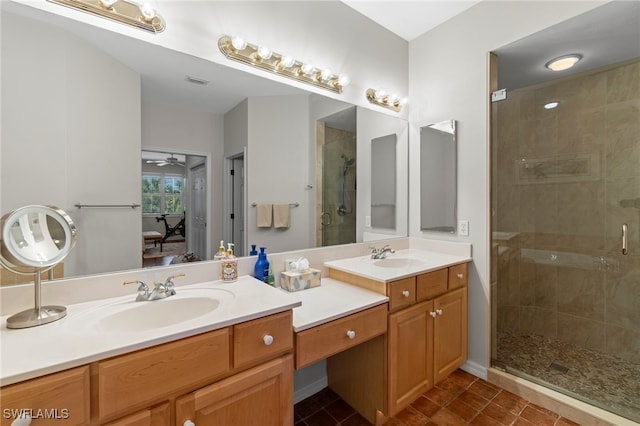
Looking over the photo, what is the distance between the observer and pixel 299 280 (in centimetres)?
164

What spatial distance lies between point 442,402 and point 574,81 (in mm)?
2712

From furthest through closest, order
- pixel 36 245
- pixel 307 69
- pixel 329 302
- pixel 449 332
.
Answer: pixel 449 332
pixel 307 69
pixel 329 302
pixel 36 245

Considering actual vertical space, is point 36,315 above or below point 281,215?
below

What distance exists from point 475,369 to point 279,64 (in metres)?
2.54

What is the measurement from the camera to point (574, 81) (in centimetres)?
230

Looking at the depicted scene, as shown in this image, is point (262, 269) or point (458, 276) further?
point (458, 276)

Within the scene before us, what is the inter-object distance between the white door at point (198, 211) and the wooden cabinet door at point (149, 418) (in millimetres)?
733

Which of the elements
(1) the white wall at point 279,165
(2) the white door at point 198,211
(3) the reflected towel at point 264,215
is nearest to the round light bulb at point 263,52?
(1) the white wall at point 279,165

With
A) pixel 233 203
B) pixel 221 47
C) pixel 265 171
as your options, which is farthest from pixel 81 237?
pixel 221 47

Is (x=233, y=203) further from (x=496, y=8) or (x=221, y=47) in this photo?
(x=496, y=8)

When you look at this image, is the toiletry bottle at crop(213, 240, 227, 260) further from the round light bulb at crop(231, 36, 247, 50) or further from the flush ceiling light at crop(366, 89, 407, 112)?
the flush ceiling light at crop(366, 89, 407, 112)

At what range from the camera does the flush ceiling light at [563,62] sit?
2086 mm

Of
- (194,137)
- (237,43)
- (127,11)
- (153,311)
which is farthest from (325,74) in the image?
(153,311)

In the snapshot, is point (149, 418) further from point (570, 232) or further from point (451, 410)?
point (570, 232)
